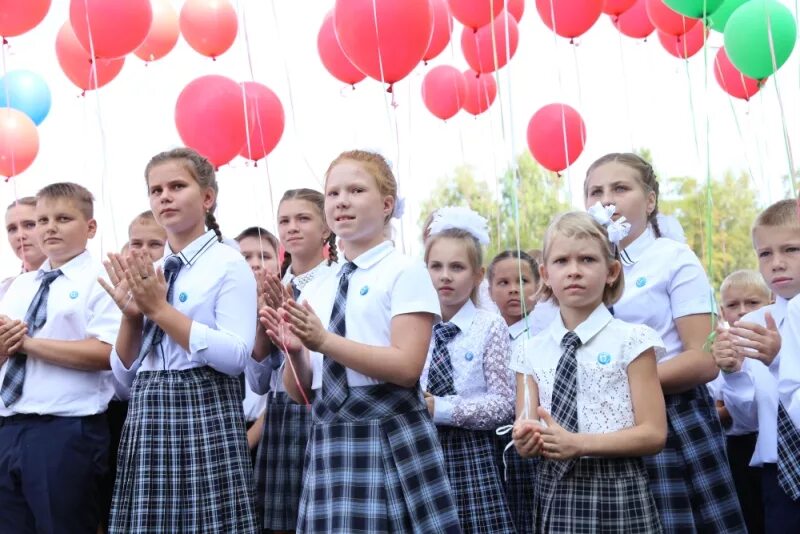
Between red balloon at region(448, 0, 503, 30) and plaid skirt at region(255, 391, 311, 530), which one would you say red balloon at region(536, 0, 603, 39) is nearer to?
red balloon at region(448, 0, 503, 30)

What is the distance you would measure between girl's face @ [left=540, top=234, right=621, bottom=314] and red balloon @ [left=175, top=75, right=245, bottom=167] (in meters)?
2.57

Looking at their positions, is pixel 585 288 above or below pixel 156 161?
below

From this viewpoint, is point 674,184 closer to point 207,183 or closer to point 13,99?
point 13,99

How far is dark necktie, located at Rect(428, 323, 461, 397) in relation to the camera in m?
3.45

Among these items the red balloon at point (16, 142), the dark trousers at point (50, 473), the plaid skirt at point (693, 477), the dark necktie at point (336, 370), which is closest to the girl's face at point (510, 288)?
the plaid skirt at point (693, 477)

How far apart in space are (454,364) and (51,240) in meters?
1.55

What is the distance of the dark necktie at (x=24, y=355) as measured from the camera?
11.4 feet

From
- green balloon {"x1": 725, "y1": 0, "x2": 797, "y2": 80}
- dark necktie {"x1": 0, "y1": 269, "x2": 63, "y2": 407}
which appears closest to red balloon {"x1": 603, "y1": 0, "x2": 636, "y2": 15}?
green balloon {"x1": 725, "y1": 0, "x2": 797, "y2": 80}

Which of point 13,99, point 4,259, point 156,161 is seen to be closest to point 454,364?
point 156,161

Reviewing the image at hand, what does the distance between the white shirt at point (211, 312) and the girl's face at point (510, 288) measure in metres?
1.50

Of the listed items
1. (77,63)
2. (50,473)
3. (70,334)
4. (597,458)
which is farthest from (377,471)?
(77,63)

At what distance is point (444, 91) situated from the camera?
6.19 m

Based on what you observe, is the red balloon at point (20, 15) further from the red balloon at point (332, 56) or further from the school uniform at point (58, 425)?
the school uniform at point (58, 425)

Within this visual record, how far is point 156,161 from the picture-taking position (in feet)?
10.6
